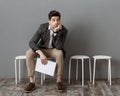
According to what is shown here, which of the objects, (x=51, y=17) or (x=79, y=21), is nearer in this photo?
(x=51, y=17)

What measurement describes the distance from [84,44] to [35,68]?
0.90m

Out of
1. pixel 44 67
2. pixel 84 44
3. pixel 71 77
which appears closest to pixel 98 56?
pixel 84 44

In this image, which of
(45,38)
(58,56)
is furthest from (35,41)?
(58,56)

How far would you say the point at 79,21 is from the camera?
382 centimetres

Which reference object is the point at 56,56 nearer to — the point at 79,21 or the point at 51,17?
the point at 51,17

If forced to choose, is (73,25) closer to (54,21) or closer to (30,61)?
(54,21)

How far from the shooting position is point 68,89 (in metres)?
3.34

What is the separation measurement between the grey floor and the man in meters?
0.11

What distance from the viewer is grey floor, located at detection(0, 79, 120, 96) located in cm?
314

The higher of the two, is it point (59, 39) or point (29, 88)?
point (59, 39)

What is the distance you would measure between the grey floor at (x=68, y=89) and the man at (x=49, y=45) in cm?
11

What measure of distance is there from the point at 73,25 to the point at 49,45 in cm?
56

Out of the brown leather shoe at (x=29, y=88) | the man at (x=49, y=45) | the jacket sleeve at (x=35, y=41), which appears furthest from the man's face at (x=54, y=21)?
the brown leather shoe at (x=29, y=88)

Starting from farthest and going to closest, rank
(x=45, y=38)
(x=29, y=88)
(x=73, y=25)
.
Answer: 1. (x=73, y=25)
2. (x=45, y=38)
3. (x=29, y=88)
